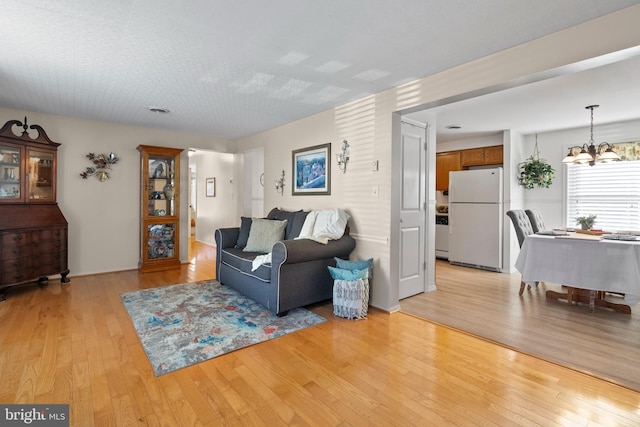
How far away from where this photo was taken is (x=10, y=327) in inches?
105

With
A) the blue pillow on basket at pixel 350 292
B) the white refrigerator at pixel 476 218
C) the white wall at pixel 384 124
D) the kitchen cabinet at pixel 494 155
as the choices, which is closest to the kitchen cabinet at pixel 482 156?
the kitchen cabinet at pixel 494 155

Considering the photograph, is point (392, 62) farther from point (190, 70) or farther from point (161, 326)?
point (161, 326)

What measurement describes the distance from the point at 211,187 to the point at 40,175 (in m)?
3.61

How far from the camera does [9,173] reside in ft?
12.2

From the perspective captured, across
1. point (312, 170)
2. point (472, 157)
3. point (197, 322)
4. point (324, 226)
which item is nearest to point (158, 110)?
point (312, 170)

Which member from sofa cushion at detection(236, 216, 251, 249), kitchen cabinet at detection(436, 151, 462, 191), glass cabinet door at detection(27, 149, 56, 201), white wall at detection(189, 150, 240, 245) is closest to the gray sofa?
sofa cushion at detection(236, 216, 251, 249)

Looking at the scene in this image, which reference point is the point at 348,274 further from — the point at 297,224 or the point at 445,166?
the point at 445,166

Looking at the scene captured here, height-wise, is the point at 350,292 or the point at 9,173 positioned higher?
the point at 9,173

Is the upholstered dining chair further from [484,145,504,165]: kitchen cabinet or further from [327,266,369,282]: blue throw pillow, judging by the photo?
[327,266,369,282]: blue throw pillow

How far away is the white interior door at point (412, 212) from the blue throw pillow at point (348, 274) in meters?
0.68

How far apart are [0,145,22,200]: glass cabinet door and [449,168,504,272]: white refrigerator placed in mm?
6311

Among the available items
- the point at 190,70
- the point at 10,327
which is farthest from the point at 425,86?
the point at 10,327

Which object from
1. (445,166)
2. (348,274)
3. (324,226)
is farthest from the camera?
(445,166)

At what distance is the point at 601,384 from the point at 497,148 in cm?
428
